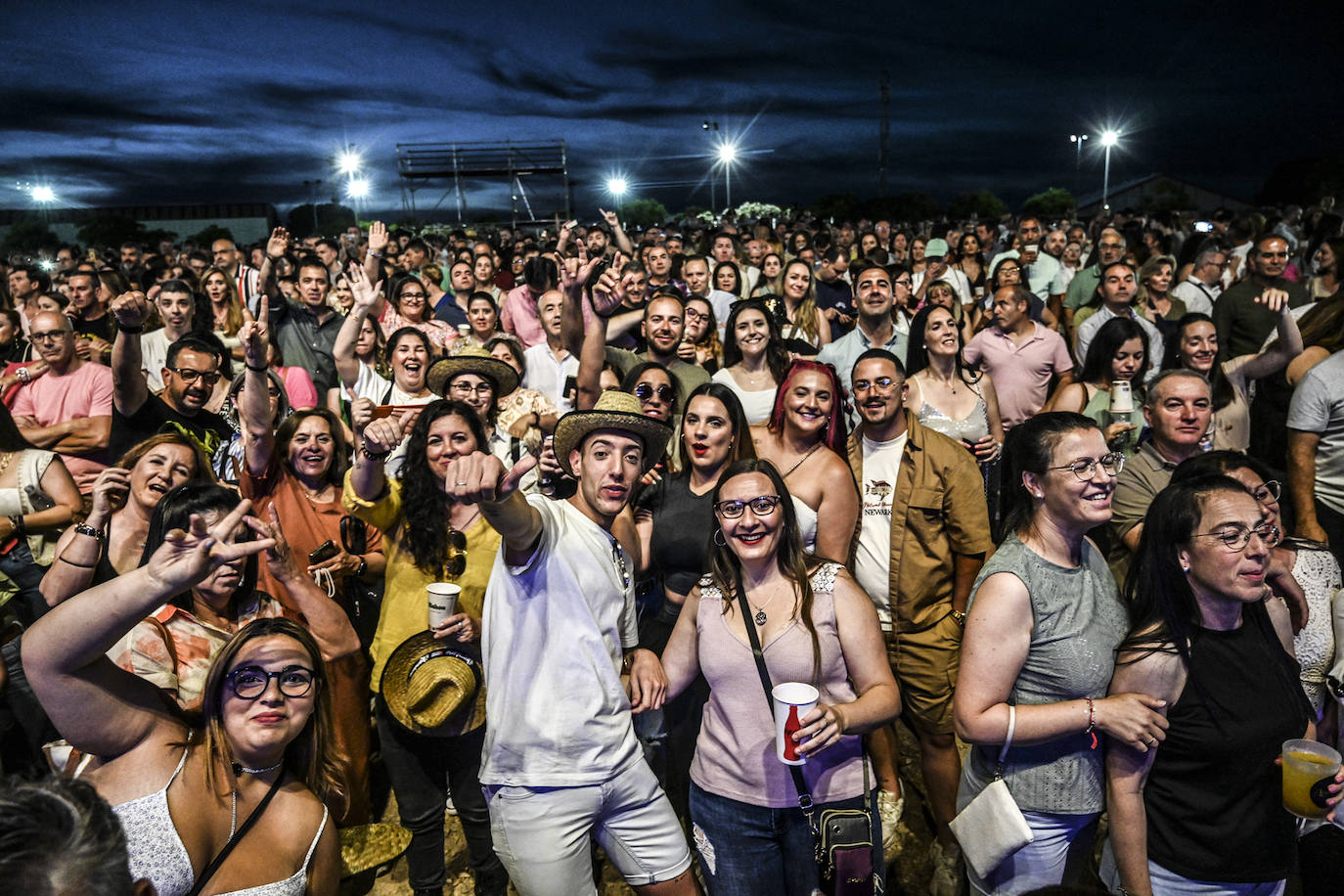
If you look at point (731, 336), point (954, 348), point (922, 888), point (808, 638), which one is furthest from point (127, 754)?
point (954, 348)

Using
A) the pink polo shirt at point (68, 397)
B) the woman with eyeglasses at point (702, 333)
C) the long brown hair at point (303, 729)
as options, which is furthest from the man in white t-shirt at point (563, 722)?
the pink polo shirt at point (68, 397)

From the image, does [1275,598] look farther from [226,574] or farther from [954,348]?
[226,574]

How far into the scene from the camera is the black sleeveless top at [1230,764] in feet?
7.30

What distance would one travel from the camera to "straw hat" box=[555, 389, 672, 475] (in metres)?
2.67

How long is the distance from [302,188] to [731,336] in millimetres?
74952

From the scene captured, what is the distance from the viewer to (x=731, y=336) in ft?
16.5

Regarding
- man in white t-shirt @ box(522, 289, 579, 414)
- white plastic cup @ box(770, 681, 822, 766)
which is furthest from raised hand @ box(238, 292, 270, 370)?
white plastic cup @ box(770, 681, 822, 766)

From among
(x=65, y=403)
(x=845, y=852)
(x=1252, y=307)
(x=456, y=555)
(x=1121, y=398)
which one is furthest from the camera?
(x=1252, y=307)

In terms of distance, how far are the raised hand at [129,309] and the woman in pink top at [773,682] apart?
11.8ft

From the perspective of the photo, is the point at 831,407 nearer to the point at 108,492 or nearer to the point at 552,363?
the point at 552,363

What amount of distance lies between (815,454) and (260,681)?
8.00ft

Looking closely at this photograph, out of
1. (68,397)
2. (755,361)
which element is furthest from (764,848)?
(68,397)

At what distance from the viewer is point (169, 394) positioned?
4.68 m

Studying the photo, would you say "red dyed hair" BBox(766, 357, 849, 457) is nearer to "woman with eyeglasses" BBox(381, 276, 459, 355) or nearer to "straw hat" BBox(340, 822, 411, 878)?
"straw hat" BBox(340, 822, 411, 878)
